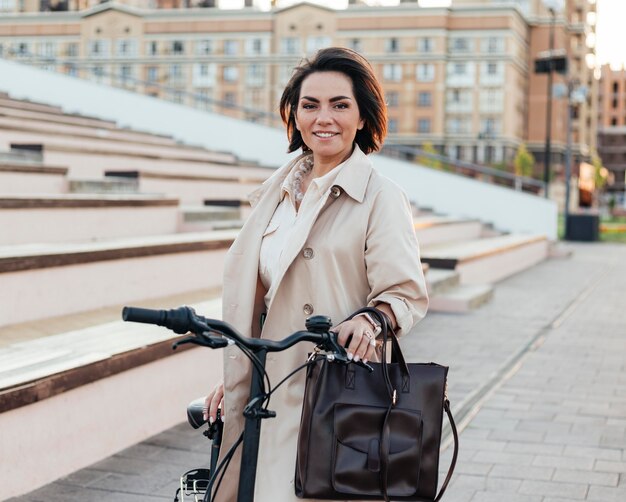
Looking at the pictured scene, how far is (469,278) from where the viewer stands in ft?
Result: 45.8

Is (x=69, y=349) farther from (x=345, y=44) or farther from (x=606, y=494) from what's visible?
(x=345, y=44)

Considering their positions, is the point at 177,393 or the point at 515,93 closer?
the point at 177,393

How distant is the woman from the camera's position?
265cm

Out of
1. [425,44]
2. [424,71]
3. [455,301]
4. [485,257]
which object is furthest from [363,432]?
[425,44]

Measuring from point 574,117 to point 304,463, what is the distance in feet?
372

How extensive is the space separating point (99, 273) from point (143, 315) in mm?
5043

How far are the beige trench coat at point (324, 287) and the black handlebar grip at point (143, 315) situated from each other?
669 millimetres

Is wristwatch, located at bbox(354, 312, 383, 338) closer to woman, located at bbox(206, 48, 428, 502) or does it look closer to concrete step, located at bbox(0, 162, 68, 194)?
woman, located at bbox(206, 48, 428, 502)

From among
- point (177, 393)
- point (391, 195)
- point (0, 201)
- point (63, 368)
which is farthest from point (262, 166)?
point (391, 195)

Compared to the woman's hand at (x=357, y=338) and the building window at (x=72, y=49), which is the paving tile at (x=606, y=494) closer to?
the woman's hand at (x=357, y=338)

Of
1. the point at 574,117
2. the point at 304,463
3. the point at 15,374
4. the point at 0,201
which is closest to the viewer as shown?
the point at 304,463

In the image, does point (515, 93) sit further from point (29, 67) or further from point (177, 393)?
point (177, 393)

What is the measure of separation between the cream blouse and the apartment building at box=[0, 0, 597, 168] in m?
94.5

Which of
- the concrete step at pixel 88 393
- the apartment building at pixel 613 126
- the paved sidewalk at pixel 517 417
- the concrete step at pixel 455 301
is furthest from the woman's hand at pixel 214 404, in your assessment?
the apartment building at pixel 613 126
